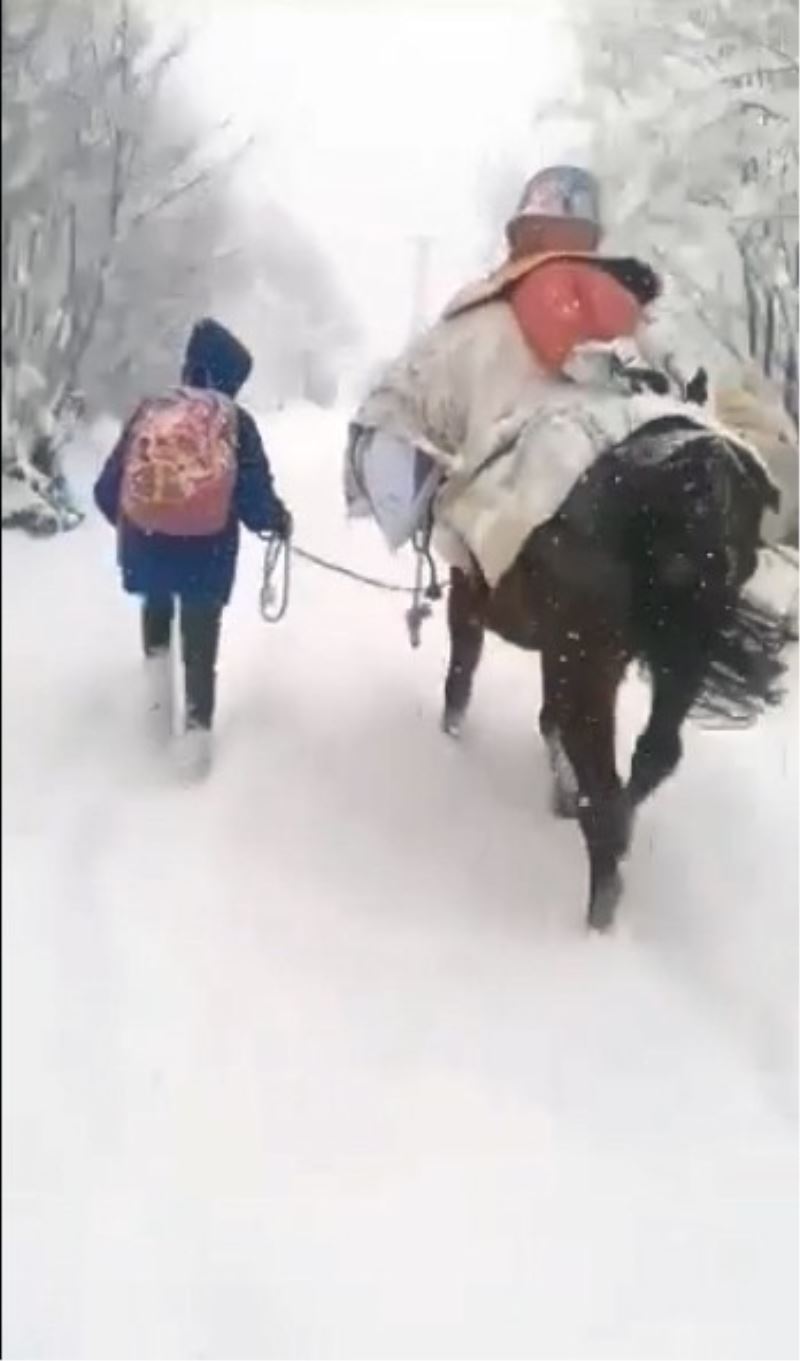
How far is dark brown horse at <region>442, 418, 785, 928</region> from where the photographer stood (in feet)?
2.02

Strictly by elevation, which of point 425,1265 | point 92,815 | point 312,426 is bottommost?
point 425,1265

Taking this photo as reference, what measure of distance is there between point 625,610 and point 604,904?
0.33 feet

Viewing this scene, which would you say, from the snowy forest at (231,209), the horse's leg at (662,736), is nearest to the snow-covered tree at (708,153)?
the snowy forest at (231,209)

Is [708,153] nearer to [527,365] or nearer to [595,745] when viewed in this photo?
[527,365]

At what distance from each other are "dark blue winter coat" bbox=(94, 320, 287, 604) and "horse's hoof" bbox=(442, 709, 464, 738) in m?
0.09

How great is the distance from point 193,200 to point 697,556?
7.9 inches

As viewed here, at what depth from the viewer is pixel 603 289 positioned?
614mm

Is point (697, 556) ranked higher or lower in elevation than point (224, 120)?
lower

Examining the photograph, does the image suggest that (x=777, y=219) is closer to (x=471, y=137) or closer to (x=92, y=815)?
(x=471, y=137)

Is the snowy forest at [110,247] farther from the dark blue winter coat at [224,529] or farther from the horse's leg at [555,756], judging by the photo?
the horse's leg at [555,756]

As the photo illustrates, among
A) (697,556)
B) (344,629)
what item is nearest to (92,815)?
→ (344,629)

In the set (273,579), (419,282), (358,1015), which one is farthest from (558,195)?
(358,1015)

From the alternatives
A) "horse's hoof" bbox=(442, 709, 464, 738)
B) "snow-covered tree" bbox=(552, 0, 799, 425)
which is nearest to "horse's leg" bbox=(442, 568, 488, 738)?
"horse's hoof" bbox=(442, 709, 464, 738)

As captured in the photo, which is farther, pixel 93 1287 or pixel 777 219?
pixel 777 219
